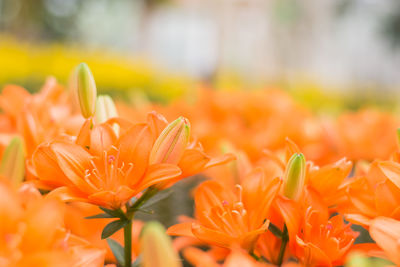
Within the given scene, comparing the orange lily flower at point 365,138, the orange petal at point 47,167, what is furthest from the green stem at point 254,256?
the orange lily flower at point 365,138

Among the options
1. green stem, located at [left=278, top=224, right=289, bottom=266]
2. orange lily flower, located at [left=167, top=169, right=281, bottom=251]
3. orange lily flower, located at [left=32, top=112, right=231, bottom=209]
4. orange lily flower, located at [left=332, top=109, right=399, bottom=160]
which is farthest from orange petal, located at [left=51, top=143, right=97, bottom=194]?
orange lily flower, located at [left=332, top=109, right=399, bottom=160]

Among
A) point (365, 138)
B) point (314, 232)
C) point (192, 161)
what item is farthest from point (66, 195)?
point (365, 138)

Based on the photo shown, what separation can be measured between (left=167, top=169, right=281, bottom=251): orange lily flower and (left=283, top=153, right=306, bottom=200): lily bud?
0.02 metres

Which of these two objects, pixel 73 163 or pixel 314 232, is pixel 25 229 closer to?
pixel 73 163

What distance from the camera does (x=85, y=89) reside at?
54cm

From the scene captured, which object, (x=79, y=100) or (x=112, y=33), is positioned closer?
(x=79, y=100)

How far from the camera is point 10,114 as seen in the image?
75cm

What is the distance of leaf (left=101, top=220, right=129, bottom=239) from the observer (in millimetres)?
469

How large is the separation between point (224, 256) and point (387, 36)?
20.6 feet

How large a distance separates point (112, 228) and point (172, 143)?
0.11 metres

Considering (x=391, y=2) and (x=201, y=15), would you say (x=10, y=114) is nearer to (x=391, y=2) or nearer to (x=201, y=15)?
(x=391, y=2)

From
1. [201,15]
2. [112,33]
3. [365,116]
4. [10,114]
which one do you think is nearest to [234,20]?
[365,116]

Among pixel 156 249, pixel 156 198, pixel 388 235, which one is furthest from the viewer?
pixel 156 198

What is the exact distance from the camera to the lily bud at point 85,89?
Result: 1.77ft
